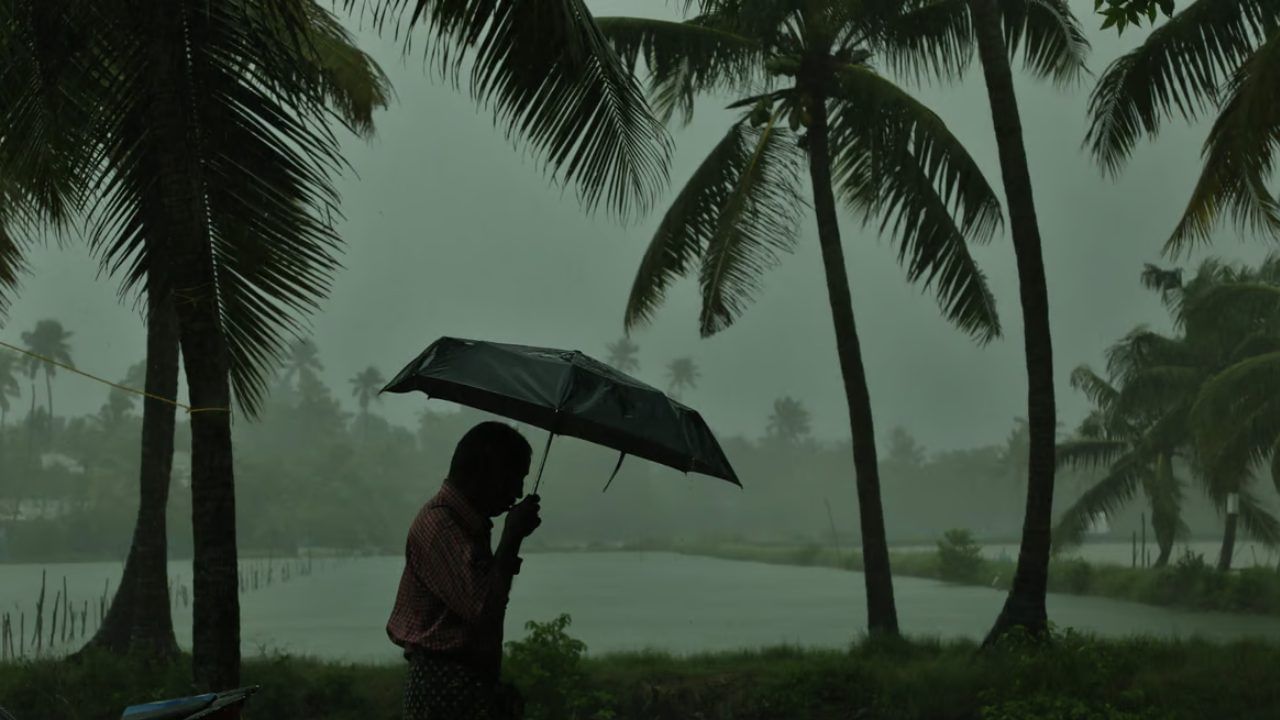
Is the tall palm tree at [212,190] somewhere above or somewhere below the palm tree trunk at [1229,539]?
above

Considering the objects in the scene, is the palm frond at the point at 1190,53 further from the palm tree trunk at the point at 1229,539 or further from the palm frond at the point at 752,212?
the palm tree trunk at the point at 1229,539

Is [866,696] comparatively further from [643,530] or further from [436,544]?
[643,530]

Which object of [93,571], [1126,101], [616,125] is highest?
[1126,101]

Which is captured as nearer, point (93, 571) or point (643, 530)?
point (93, 571)

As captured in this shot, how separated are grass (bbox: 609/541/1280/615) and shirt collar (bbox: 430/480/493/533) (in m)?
21.4

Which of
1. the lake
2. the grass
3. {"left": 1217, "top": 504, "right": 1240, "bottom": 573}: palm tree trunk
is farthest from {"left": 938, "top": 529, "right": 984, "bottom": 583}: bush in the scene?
{"left": 1217, "top": 504, "right": 1240, "bottom": 573}: palm tree trunk

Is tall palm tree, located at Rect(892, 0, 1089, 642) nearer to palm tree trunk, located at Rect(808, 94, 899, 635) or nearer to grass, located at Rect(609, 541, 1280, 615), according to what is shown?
palm tree trunk, located at Rect(808, 94, 899, 635)

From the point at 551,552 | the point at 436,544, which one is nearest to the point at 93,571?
the point at 551,552

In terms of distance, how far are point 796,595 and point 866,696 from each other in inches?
1122

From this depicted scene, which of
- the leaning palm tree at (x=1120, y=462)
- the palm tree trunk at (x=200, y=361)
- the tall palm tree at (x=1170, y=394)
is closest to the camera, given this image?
the palm tree trunk at (x=200, y=361)

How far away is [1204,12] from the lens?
402 inches

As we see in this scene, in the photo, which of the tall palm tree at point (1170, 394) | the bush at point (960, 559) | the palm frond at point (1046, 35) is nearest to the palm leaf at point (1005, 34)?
the palm frond at point (1046, 35)

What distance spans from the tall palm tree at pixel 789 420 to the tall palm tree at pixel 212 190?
93.4 m

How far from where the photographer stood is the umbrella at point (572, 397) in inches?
163
